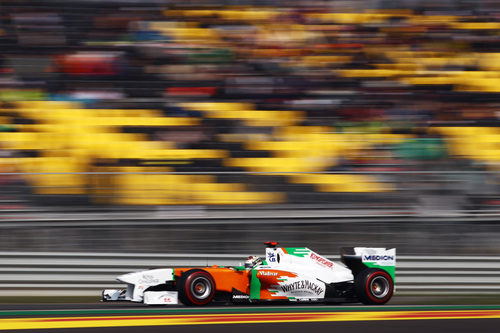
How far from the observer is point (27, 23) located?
39.3 ft

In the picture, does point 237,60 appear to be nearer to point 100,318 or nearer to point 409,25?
point 409,25

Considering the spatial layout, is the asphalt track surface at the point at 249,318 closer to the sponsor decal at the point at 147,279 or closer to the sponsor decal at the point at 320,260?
the sponsor decal at the point at 147,279

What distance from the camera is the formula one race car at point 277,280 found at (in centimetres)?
720

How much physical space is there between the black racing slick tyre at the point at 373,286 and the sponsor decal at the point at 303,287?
462mm

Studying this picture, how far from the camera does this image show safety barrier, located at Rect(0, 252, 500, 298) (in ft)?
26.3

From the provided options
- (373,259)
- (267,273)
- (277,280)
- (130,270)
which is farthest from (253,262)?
(130,270)

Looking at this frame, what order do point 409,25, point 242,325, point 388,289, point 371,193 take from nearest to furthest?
point 242,325 → point 388,289 → point 371,193 → point 409,25

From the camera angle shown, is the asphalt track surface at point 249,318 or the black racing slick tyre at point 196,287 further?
the black racing slick tyre at point 196,287

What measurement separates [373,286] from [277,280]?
3.64 ft

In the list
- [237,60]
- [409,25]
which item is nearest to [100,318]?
[237,60]

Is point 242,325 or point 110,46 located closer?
point 242,325

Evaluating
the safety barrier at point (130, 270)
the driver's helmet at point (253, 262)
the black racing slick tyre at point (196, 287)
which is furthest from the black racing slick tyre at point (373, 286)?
the black racing slick tyre at point (196, 287)

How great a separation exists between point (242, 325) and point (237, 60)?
6.31 m

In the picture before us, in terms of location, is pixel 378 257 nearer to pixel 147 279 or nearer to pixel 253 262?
pixel 253 262
